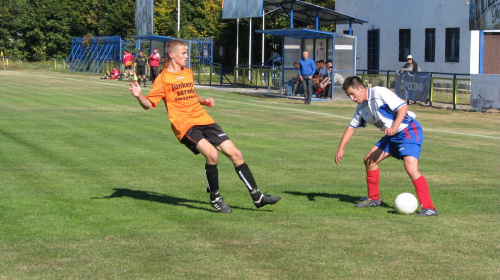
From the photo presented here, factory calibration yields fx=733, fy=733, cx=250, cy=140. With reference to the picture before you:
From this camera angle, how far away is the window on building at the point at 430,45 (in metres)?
36.9

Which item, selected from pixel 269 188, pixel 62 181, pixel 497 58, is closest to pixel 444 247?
pixel 269 188

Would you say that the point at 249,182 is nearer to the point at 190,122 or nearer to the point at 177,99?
the point at 190,122

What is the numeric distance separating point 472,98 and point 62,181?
17809 mm

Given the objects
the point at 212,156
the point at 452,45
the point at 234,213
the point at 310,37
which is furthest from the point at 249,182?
the point at 452,45

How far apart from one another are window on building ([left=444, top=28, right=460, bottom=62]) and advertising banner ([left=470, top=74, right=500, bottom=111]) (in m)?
11.1

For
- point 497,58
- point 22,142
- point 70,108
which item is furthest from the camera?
point 497,58

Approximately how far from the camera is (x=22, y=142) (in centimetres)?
1463

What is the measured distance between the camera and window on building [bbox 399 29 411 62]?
38.8 metres

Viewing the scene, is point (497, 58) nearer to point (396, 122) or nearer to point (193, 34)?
point (396, 122)

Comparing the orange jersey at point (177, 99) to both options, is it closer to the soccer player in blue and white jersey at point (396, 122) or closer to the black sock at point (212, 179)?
the black sock at point (212, 179)

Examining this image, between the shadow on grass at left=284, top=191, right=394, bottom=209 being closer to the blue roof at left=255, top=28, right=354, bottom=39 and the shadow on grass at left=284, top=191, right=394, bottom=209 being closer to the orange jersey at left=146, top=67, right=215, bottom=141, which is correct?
the orange jersey at left=146, top=67, right=215, bottom=141

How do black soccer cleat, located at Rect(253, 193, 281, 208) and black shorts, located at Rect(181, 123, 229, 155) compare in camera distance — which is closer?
black shorts, located at Rect(181, 123, 229, 155)

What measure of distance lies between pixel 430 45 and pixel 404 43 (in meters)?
2.22

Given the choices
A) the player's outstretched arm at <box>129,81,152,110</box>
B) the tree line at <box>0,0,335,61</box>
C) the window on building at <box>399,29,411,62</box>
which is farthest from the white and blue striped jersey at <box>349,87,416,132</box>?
the tree line at <box>0,0,335,61</box>
